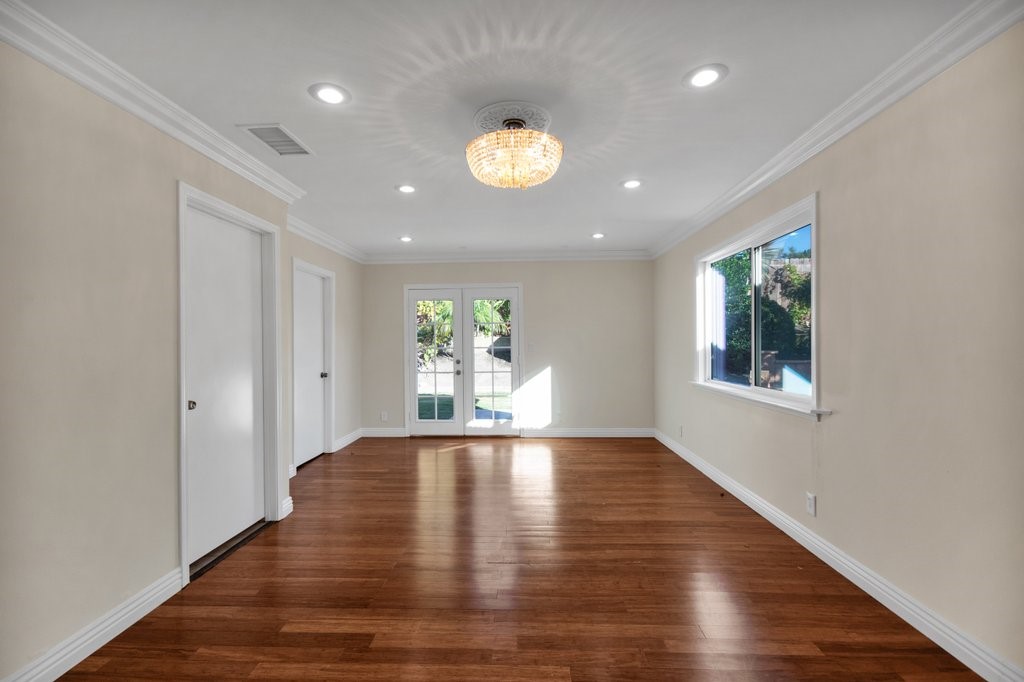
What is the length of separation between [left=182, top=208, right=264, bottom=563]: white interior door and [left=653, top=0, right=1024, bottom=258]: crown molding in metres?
3.54

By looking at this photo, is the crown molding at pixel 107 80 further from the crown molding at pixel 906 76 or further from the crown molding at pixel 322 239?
the crown molding at pixel 906 76

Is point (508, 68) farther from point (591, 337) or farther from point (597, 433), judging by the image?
point (597, 433)

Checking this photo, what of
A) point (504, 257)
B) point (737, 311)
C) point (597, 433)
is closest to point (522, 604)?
point (737, 311)

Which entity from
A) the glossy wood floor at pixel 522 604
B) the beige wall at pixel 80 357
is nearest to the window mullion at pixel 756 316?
the glossy wood floor at pixel 522 604

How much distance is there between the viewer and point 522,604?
240 centimetres

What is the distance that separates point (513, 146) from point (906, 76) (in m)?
1.75

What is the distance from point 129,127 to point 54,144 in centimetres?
42

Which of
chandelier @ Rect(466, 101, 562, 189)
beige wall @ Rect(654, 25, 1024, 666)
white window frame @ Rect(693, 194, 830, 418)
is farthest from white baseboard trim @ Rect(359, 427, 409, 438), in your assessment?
beige wall @ Rect(654, 25, 1024, 666)

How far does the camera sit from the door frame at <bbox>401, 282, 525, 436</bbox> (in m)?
6.49

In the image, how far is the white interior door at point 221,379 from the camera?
2.77 m

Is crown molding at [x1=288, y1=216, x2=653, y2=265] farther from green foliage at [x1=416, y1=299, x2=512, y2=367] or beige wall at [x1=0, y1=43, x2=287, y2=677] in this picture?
beige wall at [x1=0, y1=43, x2=287, y2=677]

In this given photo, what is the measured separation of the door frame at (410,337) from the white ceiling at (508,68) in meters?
3.02

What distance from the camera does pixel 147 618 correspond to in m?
2.32

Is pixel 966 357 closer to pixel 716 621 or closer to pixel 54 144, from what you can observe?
pixel 716 621
